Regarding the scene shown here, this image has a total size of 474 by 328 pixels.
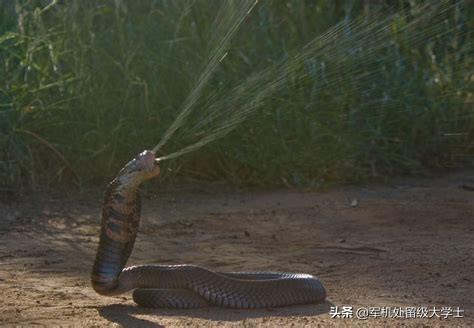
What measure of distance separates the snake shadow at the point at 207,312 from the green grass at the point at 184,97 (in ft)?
10.4

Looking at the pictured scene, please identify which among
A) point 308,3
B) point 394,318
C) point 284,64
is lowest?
point 394,318

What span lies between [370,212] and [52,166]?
8.09 feet

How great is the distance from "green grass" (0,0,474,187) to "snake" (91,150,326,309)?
121 inches

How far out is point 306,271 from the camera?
6.68 metres

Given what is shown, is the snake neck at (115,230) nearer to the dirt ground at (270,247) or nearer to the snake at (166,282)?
the snake at (166,282)

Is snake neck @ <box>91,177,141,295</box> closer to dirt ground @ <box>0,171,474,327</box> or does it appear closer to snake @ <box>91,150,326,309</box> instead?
snake @ <box>91,150,326,309</box>

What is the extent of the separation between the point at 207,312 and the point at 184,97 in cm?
380

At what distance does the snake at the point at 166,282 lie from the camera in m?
5.30

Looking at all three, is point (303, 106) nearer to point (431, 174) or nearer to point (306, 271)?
point (431, 174)

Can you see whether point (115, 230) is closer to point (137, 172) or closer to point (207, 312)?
point (137, 172)

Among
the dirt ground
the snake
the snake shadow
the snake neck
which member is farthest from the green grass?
the snake neck

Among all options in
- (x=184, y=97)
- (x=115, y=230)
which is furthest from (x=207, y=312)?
(x=184, y=97)

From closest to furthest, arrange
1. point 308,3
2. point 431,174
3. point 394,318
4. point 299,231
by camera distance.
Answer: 1. point 394,318
2. point 299,231
3. point 431,174
4. point 308,3

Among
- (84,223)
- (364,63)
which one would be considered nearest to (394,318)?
(84,223)
